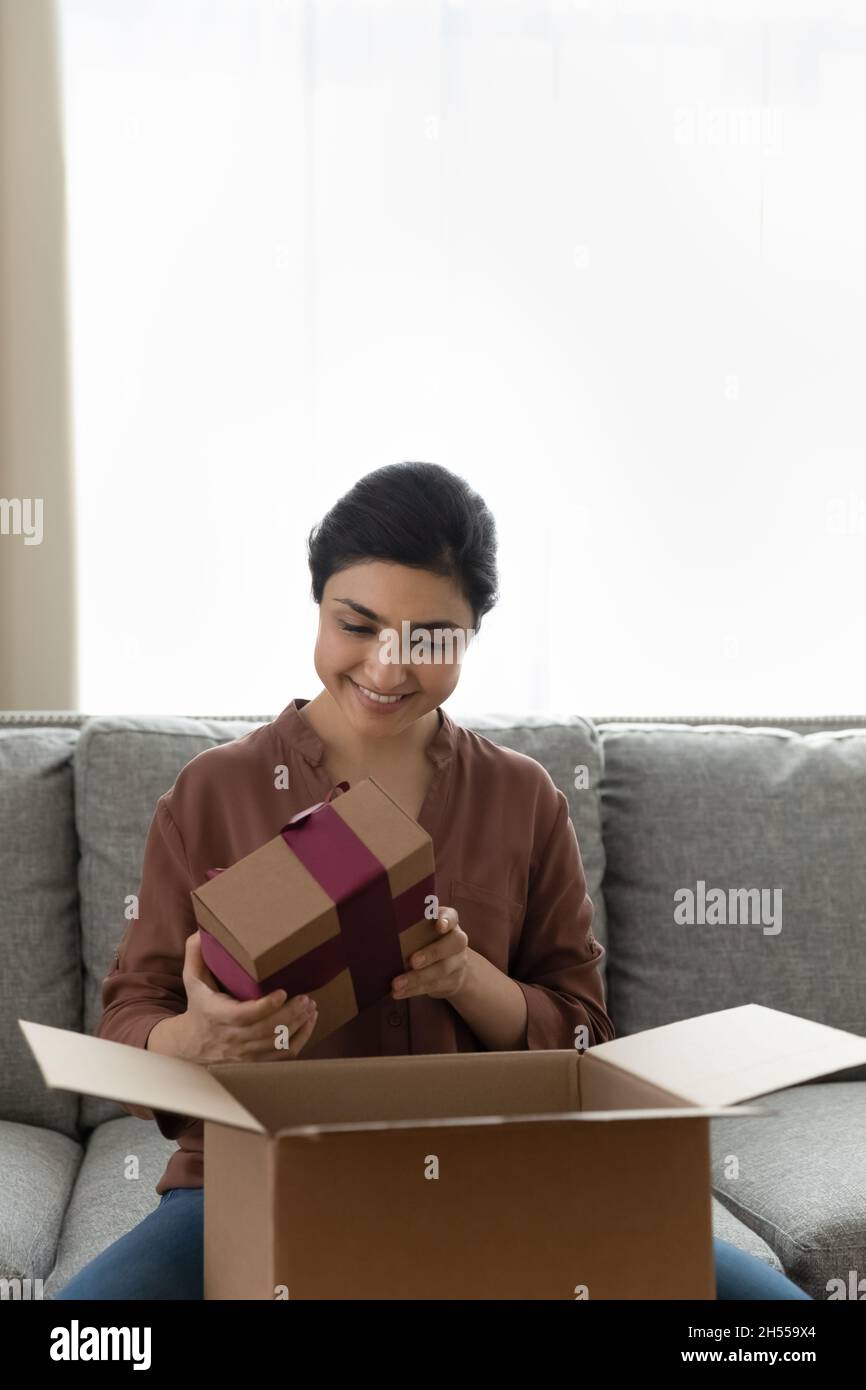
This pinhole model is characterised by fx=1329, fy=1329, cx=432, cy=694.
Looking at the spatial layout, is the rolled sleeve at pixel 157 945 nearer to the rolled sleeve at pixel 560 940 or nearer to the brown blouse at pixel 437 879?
the brown blouse at pixel 437 879

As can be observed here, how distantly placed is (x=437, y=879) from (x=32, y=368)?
1.56m

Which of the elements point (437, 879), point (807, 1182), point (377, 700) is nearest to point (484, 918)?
point (437, 879)

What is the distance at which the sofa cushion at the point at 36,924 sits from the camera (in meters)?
1.82

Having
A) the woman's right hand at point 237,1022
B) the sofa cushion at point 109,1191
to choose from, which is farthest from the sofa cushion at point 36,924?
the woman's right hand at point 237,1022

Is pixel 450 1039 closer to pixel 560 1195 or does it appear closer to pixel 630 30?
pixel 560 1195

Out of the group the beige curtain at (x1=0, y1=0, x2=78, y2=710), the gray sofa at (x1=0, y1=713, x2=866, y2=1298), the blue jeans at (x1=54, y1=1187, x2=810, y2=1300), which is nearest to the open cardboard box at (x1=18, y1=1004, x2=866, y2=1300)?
the blue jeans at (x1=54, y1=1187, x2=810, y2=1300)

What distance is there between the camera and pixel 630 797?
6.59 ft

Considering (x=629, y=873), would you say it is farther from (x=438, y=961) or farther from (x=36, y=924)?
(x=438, y=961)

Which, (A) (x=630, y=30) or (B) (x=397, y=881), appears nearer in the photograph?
(B) (x=397, y=881)

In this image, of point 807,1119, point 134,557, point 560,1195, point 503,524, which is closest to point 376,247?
point 503,524

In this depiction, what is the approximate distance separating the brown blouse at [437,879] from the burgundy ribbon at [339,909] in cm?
28
